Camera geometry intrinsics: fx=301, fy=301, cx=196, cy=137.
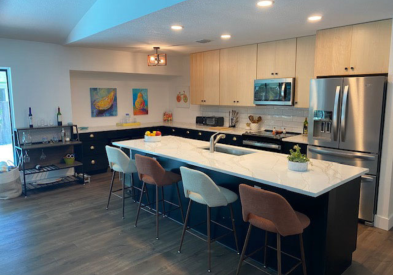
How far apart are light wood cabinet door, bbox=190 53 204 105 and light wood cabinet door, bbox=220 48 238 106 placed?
0.58 meters

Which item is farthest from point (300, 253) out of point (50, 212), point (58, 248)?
point (50, 212)

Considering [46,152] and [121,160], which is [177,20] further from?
[46,152]

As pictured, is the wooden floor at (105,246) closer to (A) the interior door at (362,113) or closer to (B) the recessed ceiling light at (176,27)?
(A) the interior door at (362,113)

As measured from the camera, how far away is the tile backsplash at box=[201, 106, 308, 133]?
17.1ft

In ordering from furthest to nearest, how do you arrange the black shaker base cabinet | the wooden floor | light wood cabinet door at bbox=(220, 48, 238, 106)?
light wood cabinet door at bbox=(220, 48, 238, 106), the wooden floor, the black shaker base cabinet

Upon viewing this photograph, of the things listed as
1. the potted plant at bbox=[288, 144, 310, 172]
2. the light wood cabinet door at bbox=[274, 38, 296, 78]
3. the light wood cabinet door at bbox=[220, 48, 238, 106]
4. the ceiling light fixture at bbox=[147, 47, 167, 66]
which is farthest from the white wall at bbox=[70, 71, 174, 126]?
the potted plant at bbox=[288, 144, 310, 172]

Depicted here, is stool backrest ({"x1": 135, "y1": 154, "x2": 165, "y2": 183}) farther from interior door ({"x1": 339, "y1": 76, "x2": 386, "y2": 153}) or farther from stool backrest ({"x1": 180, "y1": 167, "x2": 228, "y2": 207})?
interior door ({"x1": 339, "y1": 76, "x2": 386, "y2": 153})

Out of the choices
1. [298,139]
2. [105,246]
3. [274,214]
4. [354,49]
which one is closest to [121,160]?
[105,246]

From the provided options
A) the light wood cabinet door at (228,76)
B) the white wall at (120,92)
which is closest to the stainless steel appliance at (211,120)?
the light wood cabinet door at (228,76)

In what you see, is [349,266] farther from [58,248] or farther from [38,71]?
[38,71]

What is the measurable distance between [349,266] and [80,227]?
116 inches

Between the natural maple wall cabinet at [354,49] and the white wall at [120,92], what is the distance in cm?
423

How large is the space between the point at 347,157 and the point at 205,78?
11.1 ft

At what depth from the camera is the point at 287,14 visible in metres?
3.28
